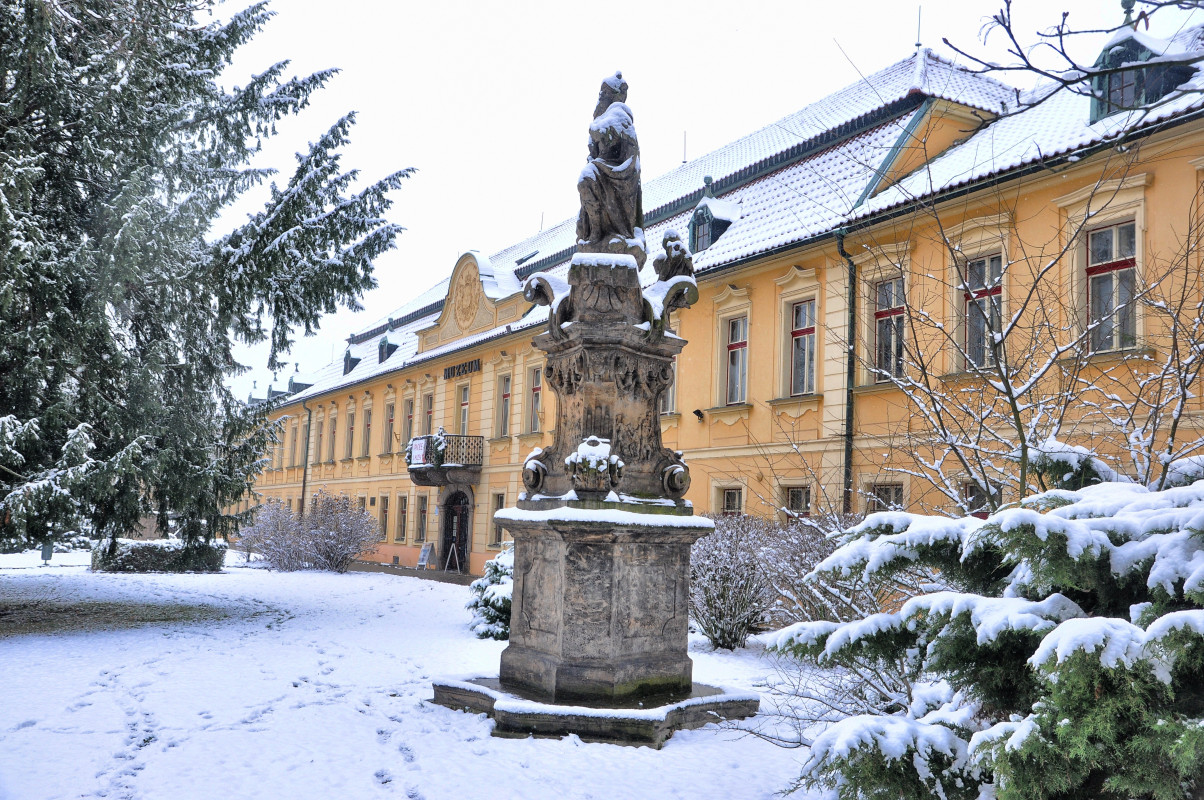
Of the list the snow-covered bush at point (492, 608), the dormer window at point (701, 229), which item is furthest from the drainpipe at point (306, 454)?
the snow-covered bush at point (492, 608)

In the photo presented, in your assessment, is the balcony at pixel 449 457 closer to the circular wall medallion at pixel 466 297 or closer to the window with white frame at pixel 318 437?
the circular wall medallion at pixel 466 297

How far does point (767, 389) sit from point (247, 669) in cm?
1050

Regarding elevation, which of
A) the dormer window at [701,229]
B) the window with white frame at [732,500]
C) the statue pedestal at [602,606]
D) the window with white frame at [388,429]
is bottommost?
the statue pedestal at [602,606]

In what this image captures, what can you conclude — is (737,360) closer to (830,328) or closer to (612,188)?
(830,328)

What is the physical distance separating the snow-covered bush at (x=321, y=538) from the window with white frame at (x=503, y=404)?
14.5ft

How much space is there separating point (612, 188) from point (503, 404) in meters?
18.9

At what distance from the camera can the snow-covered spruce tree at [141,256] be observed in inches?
378

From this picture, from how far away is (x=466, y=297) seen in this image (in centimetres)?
2744

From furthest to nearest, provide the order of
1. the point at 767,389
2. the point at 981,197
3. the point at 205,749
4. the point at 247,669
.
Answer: the point at 767,389
the point at 981,197
the point at 247,669
the point at 205,749

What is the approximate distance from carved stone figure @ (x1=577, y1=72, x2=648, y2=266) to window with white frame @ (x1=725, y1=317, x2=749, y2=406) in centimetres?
1022

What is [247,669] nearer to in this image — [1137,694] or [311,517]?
[1137,694]

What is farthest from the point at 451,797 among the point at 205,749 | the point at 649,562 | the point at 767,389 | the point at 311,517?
the point at 311,517

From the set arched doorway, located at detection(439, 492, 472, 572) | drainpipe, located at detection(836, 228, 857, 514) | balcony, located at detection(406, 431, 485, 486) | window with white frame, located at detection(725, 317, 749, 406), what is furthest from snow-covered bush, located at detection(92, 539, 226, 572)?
drainpipe, located at detection(836, 228, 857, 514)

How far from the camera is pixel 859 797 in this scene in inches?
110
